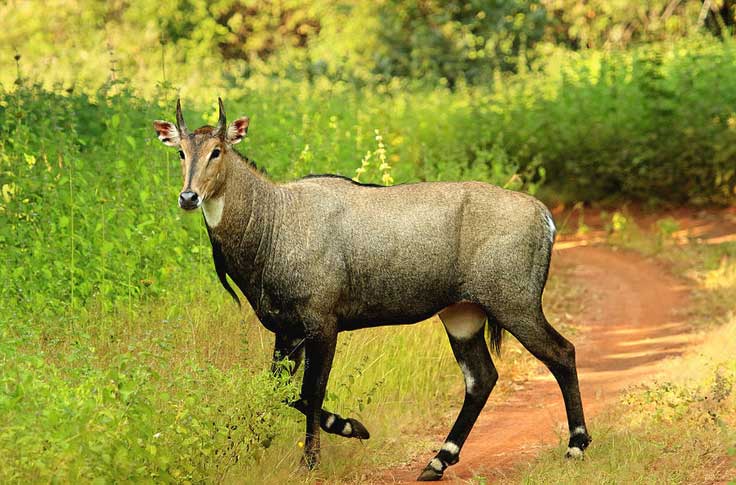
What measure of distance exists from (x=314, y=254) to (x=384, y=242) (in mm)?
444

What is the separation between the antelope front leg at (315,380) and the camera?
23.4 feet

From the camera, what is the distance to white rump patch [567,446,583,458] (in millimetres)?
7394

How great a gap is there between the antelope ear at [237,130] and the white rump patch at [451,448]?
7.37ft

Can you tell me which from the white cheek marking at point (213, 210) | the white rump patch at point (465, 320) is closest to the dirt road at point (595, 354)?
the white rump patch at point (465, 320)

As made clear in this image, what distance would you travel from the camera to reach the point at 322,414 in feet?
24.5

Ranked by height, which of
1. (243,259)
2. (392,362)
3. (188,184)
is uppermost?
(188,184)

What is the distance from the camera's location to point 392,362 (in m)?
9.25

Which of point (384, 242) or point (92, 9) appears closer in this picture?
point (384, 242)

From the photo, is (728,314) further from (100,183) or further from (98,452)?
(98,452)

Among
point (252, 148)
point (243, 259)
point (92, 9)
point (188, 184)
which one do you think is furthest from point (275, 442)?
point (92, 9)

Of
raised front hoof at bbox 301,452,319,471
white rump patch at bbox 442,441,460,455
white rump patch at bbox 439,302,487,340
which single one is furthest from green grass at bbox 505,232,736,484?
raised front hoof at bbox 301,452,319,471

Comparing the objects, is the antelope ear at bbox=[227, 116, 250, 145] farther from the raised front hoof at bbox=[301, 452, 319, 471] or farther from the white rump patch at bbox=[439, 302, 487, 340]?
the raised front hoof at bbox=[301, 452, 319, 471]

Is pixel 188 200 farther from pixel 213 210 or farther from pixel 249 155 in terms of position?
pixel 249 155

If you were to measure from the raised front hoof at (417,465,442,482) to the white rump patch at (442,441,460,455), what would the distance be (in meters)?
0.16
